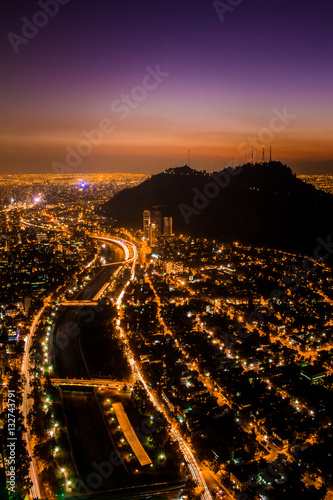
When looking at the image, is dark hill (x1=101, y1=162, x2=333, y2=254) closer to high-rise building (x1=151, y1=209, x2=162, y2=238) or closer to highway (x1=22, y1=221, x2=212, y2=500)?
high-rise building (x1=151, y1=209, x2=162, y2=238)

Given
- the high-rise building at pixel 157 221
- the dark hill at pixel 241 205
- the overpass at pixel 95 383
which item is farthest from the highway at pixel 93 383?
the high-rise building at pixel 157 221

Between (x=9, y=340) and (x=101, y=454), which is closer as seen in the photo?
(x=101, y=454)

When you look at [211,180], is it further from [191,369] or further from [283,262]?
[191,369]

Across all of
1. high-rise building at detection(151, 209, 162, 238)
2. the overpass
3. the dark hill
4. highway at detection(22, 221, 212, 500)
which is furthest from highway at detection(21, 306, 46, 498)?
the dark hill

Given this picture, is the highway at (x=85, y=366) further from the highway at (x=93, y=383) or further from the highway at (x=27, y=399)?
the highway at (x=93, y=383)

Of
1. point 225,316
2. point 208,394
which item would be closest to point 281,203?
point 225,316

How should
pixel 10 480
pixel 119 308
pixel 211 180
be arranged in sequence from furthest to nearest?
1. pixel 211 180
2. pixel 119 308
3. pixel 10 480

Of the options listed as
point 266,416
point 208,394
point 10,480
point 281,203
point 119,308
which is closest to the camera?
point 10,480
